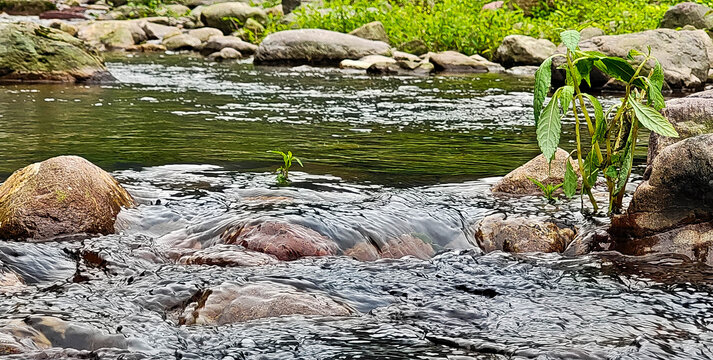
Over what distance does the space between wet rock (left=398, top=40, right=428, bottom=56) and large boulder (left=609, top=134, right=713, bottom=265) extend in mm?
13554

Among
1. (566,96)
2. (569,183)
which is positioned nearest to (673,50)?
(569,183)

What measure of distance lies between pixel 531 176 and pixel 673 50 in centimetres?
879

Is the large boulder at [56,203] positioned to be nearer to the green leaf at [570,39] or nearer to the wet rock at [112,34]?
the green leaf at [570,39]

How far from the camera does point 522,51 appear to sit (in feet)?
54.7

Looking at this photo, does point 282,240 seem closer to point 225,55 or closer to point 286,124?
point 286,124

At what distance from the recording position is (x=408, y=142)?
8.36 meters

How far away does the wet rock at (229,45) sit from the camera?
19.8m

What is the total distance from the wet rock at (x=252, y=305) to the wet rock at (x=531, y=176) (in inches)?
96.5

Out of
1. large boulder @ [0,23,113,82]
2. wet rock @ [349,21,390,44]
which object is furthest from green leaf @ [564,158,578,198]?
wet rock @ [349,21,390,44]

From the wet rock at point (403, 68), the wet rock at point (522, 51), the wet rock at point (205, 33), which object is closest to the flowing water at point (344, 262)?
the wet rock at point (403, 68)

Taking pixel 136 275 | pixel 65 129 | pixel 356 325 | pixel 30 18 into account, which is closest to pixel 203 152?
pixel 65 129

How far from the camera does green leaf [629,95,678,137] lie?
4.48m

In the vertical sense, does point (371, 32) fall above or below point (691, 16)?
below

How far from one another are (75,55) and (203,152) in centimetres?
696
